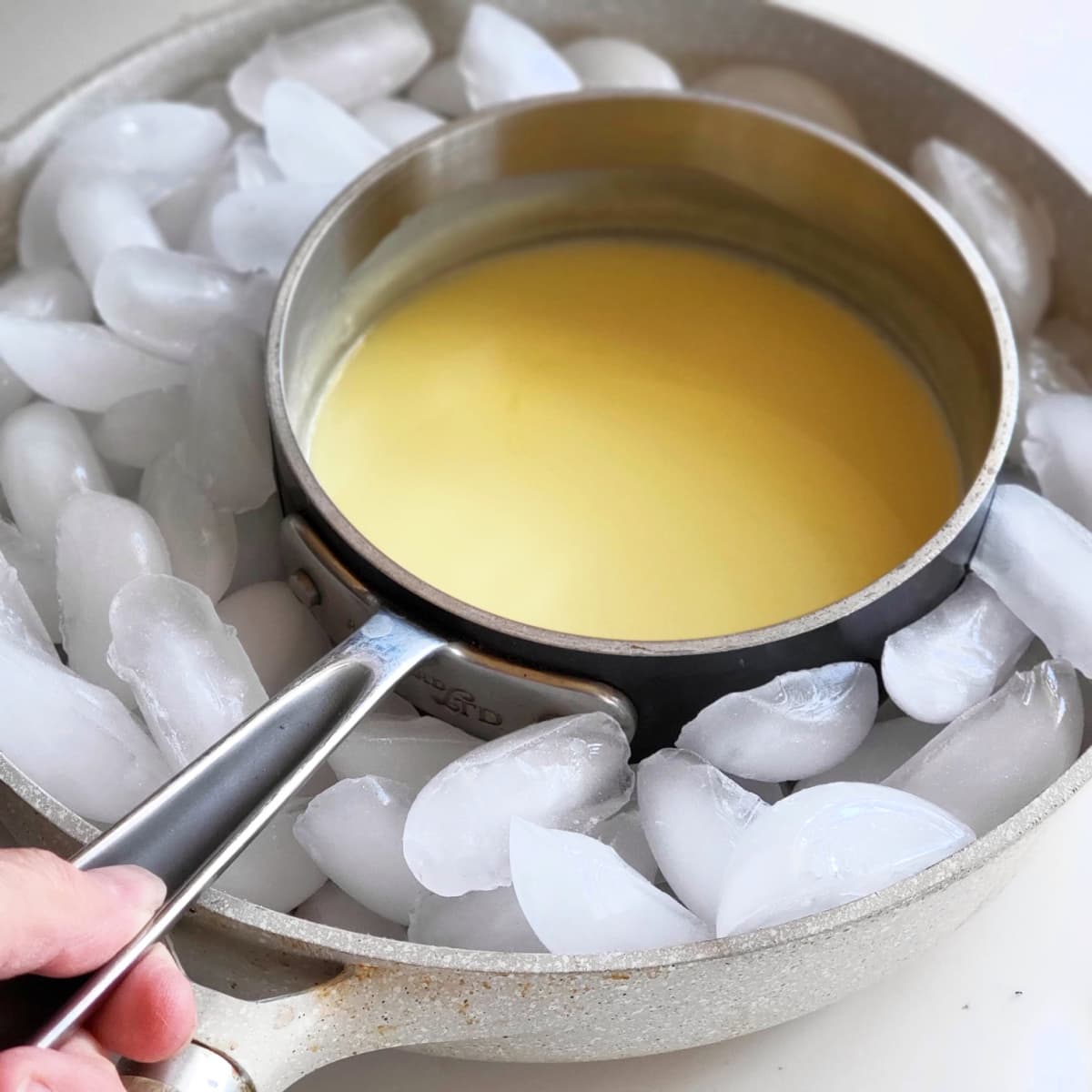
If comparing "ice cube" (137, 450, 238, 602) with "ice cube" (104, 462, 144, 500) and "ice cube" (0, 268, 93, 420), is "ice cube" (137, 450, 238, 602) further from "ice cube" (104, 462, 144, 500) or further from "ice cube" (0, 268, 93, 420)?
"ice cube" (0, 268, 93, 420)

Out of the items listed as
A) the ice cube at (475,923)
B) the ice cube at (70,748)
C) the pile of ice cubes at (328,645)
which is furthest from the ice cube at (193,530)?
the ice cube at (475,923)

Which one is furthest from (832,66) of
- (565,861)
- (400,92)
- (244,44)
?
(565,861)

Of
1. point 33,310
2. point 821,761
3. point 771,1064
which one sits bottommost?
point 771,1064

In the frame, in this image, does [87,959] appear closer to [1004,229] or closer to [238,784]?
[238,784]

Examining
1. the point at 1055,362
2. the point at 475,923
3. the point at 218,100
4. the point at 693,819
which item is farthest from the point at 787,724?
the point at 218,100

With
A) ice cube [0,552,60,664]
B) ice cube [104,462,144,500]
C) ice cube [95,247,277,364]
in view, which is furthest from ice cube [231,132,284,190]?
ice cube [0,552,60,664]

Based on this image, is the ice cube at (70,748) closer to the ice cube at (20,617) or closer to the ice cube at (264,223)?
the ice cube at (20,617)

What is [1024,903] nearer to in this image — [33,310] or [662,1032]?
[662,1032]
